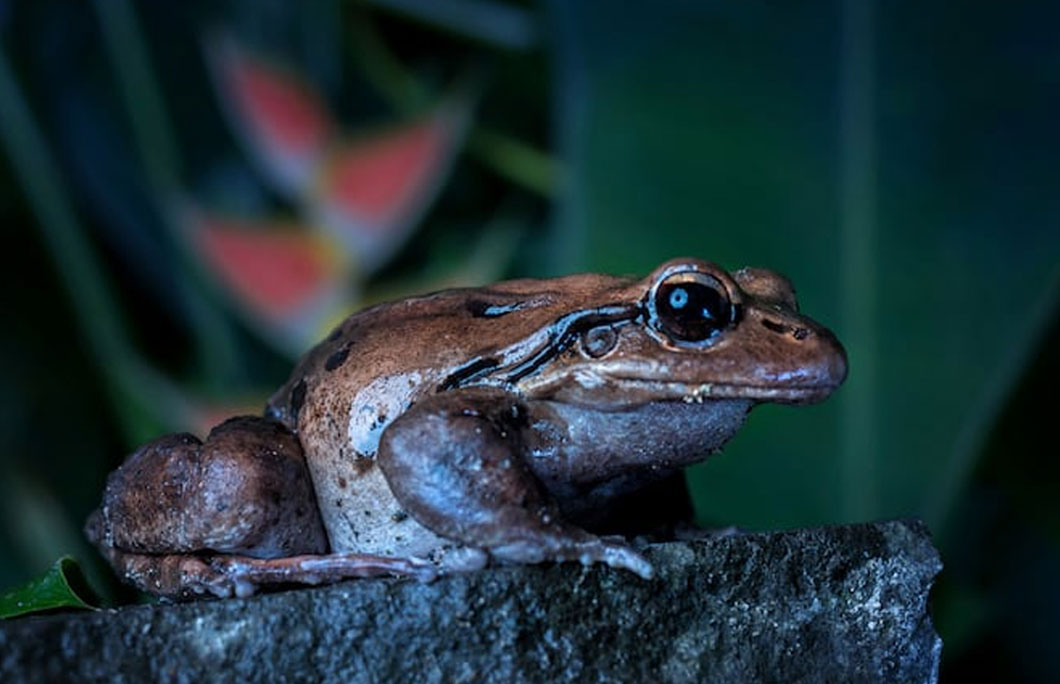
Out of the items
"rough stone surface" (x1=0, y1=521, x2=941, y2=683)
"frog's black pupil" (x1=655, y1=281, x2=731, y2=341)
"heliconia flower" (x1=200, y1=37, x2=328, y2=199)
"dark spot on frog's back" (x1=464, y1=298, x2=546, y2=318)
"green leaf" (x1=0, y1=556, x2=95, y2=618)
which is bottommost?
"rough stone surface" (x1=0, y1=521, x2=941, y2=683)

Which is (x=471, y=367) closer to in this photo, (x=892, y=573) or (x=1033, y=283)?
(x=892, y=573)

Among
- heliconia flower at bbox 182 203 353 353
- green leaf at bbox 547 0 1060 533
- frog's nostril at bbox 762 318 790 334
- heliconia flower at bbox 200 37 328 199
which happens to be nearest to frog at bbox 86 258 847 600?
frog's nostril at bbox 762 318 790 334

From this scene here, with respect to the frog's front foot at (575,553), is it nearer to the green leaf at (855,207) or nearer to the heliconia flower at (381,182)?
the green leaf at (855,207)

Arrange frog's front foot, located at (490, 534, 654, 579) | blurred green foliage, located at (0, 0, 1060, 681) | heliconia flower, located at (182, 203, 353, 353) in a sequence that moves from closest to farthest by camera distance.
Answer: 1. frog's front foot, located at (490, 534, 654, 579)
2. blurred green foliage, located at (0, 0, 1060, 681)
3. heliconia flower, located at (182, 203, 353, 353)

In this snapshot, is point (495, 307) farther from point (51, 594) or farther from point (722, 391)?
point (51, 594)

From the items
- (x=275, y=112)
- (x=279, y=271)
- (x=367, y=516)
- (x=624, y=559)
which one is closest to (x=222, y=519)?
(x=367, y=516)

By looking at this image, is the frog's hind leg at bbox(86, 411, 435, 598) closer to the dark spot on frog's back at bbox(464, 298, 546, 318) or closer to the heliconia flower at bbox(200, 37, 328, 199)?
the dark spot on frog's back at bbox(464, 298, 546, 318)
